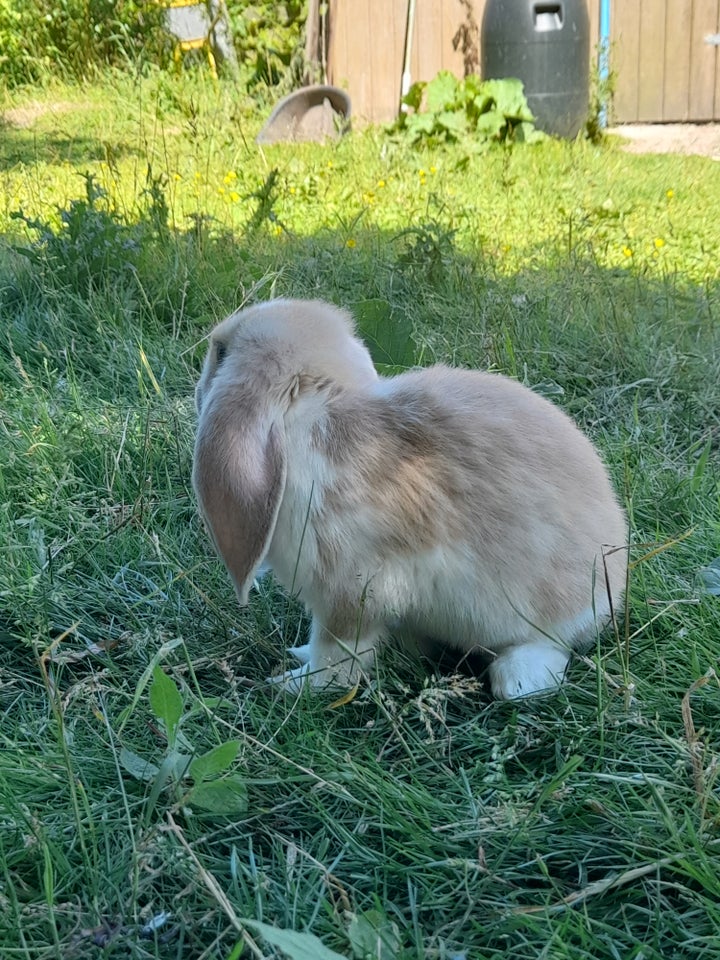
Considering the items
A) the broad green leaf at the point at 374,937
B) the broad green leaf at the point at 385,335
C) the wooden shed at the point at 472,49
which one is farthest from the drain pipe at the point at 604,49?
the broad green leaf at the point at 374,937

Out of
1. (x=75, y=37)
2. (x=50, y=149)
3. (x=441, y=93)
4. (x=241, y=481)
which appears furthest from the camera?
(x=75, y=37)

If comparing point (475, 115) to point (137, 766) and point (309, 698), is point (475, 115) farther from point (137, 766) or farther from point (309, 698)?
point (137, 766)

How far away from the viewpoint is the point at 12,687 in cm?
173

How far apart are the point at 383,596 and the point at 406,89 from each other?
7.31 m

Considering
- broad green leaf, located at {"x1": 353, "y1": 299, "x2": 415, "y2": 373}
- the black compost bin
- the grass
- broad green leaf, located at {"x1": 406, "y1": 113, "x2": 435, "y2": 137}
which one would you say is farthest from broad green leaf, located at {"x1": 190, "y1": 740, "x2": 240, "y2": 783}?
the black compost bin

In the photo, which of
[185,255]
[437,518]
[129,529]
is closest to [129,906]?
[437,518]

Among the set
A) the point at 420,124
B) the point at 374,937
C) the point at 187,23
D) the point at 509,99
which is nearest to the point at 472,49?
the point at 509,99

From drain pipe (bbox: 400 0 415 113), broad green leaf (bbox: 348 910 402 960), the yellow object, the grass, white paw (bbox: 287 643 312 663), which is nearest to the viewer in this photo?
broad green leaf (bbox: 348 910 402 960)

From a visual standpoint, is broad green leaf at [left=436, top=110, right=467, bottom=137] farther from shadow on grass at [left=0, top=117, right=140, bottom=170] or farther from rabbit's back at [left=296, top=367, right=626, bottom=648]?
rabbit's back at [left=296, top=367, right=626, bottom=648]

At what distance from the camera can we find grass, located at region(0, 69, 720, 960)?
1.25 m

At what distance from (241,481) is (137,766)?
47 centimetres

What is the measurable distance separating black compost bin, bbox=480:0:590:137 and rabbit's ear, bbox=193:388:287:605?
21.2 feet

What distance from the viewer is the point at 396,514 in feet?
A: 5.37

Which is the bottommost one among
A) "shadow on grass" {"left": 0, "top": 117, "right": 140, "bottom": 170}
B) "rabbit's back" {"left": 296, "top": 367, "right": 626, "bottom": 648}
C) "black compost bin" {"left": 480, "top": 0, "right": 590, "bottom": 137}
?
"rabbit's back" {"left": 296, "top": 367, "right": 626, "bottom": 648}
